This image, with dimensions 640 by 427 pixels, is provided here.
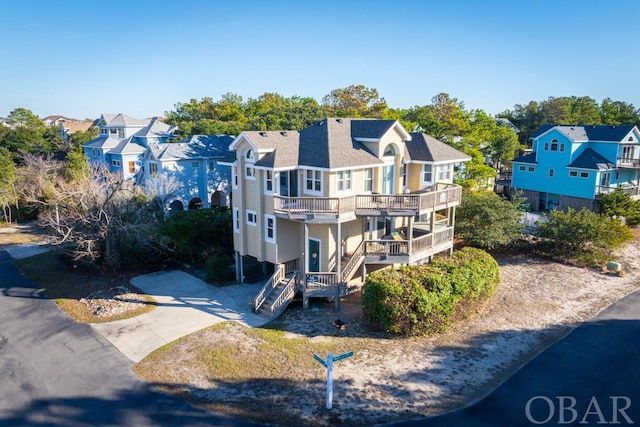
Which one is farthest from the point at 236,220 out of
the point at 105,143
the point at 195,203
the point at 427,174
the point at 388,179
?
the point at 105,143

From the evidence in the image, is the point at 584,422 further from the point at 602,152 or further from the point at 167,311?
the point at 602,152

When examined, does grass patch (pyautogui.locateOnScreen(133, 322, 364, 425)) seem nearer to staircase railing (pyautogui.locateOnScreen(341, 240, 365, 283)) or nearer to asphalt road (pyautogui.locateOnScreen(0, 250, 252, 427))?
asphalt road (pyautogui.locateOnScreen(0, 250, 252, 427))

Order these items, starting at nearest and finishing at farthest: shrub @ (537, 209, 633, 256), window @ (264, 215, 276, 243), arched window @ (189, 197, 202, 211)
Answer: window @ (264, 215, 276, 243), shrub @ (537, 209, 633, 256), arched window @ (189, 197, 202, 211)

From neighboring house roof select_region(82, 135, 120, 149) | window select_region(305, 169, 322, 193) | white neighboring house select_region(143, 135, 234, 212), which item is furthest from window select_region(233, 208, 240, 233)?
neighboring house roof select_region(82, 135, 120, 149)

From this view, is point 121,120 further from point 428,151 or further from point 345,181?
point 428,151

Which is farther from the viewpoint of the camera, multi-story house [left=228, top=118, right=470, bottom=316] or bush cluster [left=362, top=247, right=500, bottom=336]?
multi-story house [left=228, top=118, right=470, bottom=316]

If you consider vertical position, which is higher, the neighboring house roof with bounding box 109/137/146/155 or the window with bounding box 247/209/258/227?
the neighboring house roof with bounding box 109/137/146/155

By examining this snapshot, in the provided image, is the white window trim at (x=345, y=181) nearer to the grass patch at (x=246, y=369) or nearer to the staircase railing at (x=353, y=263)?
the staircase railing at (x=353, y=263)

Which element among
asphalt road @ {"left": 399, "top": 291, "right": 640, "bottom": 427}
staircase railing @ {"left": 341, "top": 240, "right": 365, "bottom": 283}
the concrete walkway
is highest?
staircase railing @ {"left": 341, "top": 240, "right": 365, "bottom": 283}

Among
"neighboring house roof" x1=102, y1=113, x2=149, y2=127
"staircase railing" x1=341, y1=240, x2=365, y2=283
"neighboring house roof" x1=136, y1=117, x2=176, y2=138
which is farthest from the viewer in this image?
"neighboring house roof" x1=102, y1=113, x2=149, y2=127
